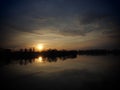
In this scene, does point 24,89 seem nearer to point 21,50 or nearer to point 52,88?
point 52,88

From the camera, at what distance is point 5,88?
15.7m

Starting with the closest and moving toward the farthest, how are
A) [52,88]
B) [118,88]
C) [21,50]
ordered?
[118,88]
[52,88]
[21,50]

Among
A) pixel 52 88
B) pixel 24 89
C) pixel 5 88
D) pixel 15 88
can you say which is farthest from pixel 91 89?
pixel 5 88

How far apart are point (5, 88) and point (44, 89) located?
5.00 meters

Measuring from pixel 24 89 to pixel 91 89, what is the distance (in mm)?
8404

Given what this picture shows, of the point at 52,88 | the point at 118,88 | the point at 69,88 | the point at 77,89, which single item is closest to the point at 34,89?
the point at 52,88

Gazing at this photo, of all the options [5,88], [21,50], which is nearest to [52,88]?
[5,88]

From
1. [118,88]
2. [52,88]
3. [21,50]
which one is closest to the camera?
[118,88]

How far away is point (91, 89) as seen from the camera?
595 inches

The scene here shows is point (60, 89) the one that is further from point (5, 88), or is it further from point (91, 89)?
point (5, 88)

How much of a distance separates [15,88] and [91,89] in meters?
9.69

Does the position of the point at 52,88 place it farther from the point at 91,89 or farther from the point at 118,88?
the point at 118,88

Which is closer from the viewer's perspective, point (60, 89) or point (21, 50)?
point (60, 89)

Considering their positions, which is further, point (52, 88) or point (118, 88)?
point (52, 88)
